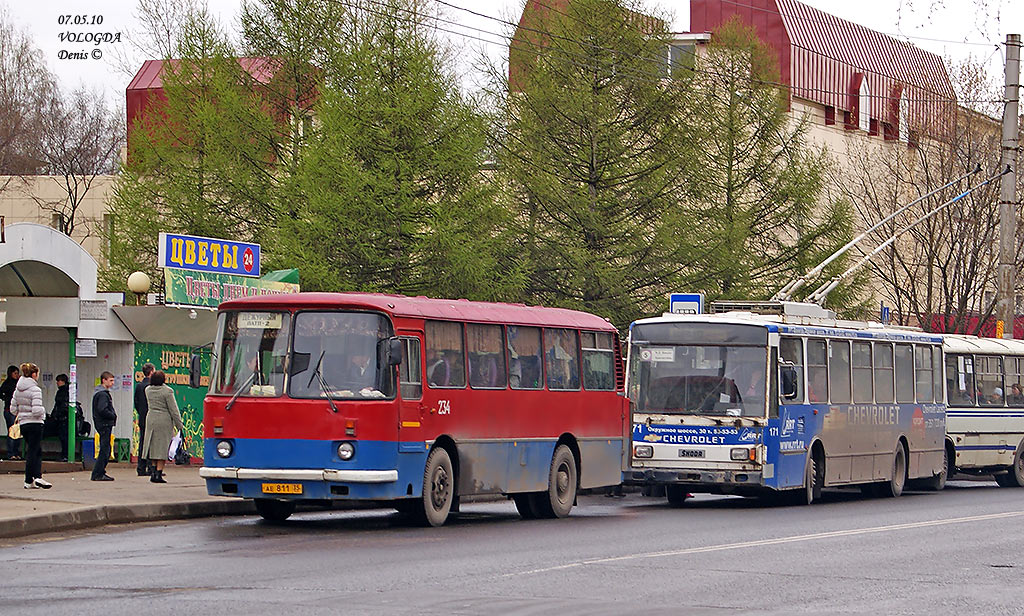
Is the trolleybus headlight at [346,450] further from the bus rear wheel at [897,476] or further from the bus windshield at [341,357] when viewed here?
the bus rear wheel at [897,476]

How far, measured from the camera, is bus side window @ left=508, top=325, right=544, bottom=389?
825 inches

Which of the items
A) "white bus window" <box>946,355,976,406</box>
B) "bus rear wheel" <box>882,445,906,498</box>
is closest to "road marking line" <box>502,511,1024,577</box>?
"bus rear wheel" <box>882,445,906,498</box>

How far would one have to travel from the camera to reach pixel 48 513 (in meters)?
17.1

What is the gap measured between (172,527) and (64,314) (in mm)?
10105

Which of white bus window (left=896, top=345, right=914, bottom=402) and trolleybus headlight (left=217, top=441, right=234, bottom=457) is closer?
trolleybus headlight (left=217, top=441, right=234, bottom=457)

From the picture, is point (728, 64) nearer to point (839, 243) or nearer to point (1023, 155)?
point (839, 243)

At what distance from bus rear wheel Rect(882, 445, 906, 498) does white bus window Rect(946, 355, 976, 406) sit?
400cm

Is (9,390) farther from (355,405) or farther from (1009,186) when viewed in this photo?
(1009,186)

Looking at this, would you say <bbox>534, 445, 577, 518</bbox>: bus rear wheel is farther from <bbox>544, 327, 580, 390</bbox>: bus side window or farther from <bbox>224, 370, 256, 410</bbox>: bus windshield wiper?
<bbox>224, 370, 256, 410</bbox>: bus windshield wiper

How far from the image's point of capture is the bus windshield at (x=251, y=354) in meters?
18.3

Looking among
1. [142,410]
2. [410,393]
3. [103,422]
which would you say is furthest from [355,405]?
[142,410]

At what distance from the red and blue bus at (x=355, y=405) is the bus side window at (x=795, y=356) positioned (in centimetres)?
575

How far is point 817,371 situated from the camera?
Result: 25.7 m

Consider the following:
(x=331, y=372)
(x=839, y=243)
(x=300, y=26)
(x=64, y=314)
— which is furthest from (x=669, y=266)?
(x=331, y=372)
